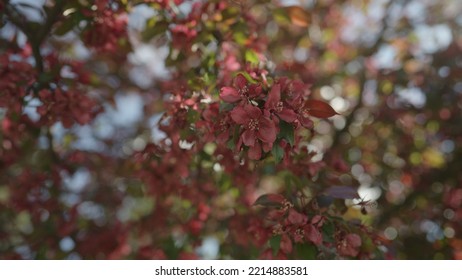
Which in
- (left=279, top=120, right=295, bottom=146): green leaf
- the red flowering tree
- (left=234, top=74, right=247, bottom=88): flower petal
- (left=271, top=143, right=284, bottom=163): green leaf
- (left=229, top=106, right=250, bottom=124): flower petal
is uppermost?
(left=234, top=74, right=247, bottom=88): flower petal

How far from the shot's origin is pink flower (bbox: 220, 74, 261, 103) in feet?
5.08

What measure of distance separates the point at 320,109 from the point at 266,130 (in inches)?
10.8

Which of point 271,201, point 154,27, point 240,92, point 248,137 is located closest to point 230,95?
point 240,92

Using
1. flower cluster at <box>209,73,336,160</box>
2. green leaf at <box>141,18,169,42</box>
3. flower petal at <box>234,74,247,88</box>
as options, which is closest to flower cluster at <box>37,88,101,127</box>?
green leaf at <box>141,18,169,42</box>

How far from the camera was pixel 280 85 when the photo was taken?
63.4 inches

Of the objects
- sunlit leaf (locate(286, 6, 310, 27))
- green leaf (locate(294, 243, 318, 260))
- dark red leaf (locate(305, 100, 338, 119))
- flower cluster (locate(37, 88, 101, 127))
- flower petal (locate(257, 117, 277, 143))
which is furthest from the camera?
sunlit leaf (locate(286, 6, 310, 27))

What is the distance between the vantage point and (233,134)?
1.61 metres

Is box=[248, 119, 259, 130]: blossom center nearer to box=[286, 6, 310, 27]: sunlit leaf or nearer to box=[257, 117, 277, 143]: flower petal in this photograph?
box=[257, 117, 277, 143]: flower petal

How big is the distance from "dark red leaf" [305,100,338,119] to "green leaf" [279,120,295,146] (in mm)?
166

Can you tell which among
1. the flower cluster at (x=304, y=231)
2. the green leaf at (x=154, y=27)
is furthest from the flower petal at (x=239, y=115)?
the green leaf at (x=154, y=27)

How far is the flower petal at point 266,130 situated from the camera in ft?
4.88

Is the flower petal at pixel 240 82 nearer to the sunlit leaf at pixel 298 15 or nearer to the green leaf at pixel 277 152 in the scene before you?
the green leaf at pixel 277 152

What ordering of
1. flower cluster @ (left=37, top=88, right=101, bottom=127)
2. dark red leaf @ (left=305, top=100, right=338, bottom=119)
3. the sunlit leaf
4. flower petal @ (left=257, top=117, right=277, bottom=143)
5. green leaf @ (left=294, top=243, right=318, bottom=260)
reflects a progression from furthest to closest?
the sunlit leaf
flower cluster @ (left=37, top=88, right=101, bottom=127)
green leaf @ (left=294, top=243, right=318, bottom=260)
dark red leaf @ (left=305, top=100, right=338, bottom=119)
flower petal @ (left=257, top=117, right=277, bottom=143)
